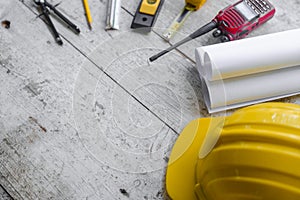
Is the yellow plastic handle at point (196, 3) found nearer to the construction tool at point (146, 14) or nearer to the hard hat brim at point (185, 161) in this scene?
the construction tool at point (146, 14)

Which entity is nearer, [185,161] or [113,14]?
[185,161]

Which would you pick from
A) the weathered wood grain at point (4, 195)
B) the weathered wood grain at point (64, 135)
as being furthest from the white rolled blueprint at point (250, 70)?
the weathered wood grain at point (4, 195)

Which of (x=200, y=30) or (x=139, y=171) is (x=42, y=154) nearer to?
(x=139, y=171)

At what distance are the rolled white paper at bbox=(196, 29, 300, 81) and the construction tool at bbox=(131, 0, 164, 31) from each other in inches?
5.4

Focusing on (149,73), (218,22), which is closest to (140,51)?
(149,73)

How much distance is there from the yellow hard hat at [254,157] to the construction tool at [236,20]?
21 centimetres

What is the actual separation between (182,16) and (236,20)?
0.12 m

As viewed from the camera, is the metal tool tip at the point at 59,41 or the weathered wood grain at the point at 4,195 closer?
the weathered wood grain at the point at 4,195

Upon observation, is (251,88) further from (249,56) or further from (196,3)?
(196,3)

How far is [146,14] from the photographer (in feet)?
3.10

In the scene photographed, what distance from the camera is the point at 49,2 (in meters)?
0.97

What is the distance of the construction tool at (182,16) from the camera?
928mm

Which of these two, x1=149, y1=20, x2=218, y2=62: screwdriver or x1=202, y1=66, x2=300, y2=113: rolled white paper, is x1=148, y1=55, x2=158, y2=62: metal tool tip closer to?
x1=149, y1=20, x2=218, y2=62: screwdriver

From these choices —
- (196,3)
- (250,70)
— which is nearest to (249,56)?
(250,70)
